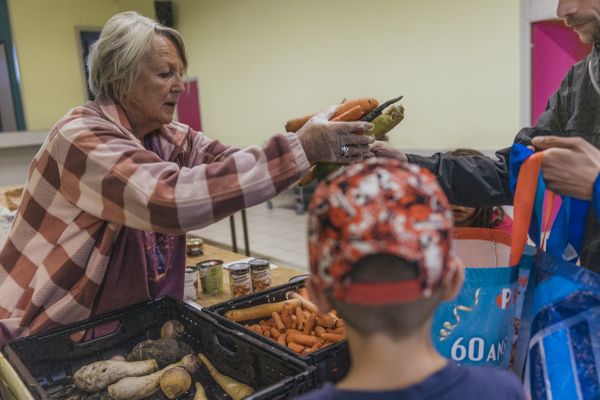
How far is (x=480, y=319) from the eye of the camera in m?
1.08

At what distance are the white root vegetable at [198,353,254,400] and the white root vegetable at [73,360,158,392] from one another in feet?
0.43

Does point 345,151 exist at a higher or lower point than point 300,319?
higher

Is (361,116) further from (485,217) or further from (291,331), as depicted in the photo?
(485,217)

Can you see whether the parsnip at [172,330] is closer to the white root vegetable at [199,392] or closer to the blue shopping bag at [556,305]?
the white root vegetable at [199,392]

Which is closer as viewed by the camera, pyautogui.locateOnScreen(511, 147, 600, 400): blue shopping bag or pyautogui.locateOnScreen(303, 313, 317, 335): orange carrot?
pyautogui.locateOnScreen(511, 147, 600, 400): blue shopping bag

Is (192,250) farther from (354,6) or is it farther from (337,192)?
(354,6)

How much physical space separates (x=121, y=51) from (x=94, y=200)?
0.43m

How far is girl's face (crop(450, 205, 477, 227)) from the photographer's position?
7.21ft

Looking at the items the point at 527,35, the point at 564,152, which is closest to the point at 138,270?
the point at 564,152

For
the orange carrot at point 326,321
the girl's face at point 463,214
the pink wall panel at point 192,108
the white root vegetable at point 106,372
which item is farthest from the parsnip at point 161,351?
the pink wall panel at point 192,108

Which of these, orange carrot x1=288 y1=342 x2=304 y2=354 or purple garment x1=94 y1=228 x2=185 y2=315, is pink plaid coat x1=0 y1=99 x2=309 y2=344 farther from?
orange carrot x1=288 y1=342 x2=304 y2=354

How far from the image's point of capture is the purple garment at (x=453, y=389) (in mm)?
659

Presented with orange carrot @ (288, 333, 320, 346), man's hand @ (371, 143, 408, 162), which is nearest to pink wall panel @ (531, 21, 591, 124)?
man's hand @ (371, 143, 408, 162)

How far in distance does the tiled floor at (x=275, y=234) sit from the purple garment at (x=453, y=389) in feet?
13.8
